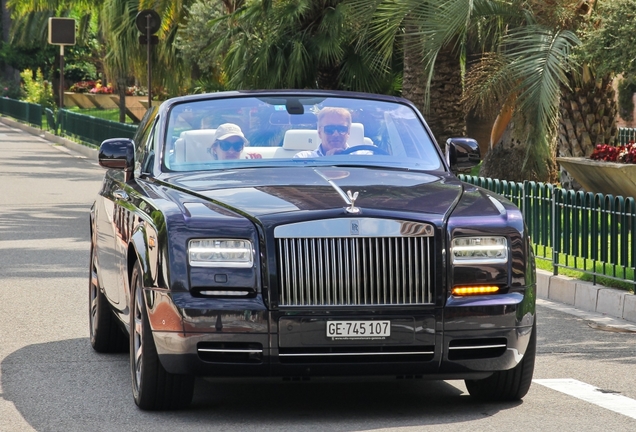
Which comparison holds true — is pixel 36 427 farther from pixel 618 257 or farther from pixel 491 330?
pixel 618 257

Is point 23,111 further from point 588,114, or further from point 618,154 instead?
point 618,154

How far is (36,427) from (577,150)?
1291 centimetres

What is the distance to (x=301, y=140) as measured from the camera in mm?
7980

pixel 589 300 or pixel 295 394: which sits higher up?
pixel 295 394

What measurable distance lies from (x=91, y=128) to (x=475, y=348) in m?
30.0

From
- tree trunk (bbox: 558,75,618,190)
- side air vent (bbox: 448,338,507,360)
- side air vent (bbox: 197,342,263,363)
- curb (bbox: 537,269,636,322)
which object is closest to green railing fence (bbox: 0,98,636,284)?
curb (bbox: 537,269,636,322)

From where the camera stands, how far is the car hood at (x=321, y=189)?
6.68m

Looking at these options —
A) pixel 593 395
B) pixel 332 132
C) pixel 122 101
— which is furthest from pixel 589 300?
pixel 122 101

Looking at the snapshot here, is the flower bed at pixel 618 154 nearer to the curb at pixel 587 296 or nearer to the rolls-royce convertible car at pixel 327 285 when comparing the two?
the curb at pixel 587 296

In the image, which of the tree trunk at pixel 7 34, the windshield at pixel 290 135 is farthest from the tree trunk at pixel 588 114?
the tree trunk at pixel 7 34

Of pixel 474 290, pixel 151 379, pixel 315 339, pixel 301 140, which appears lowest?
pixel 151 379

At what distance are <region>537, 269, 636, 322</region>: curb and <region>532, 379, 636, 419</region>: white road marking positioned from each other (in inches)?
115

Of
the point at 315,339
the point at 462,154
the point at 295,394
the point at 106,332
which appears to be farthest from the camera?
the point at 106,332

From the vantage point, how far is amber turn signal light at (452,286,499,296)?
21.7ft
